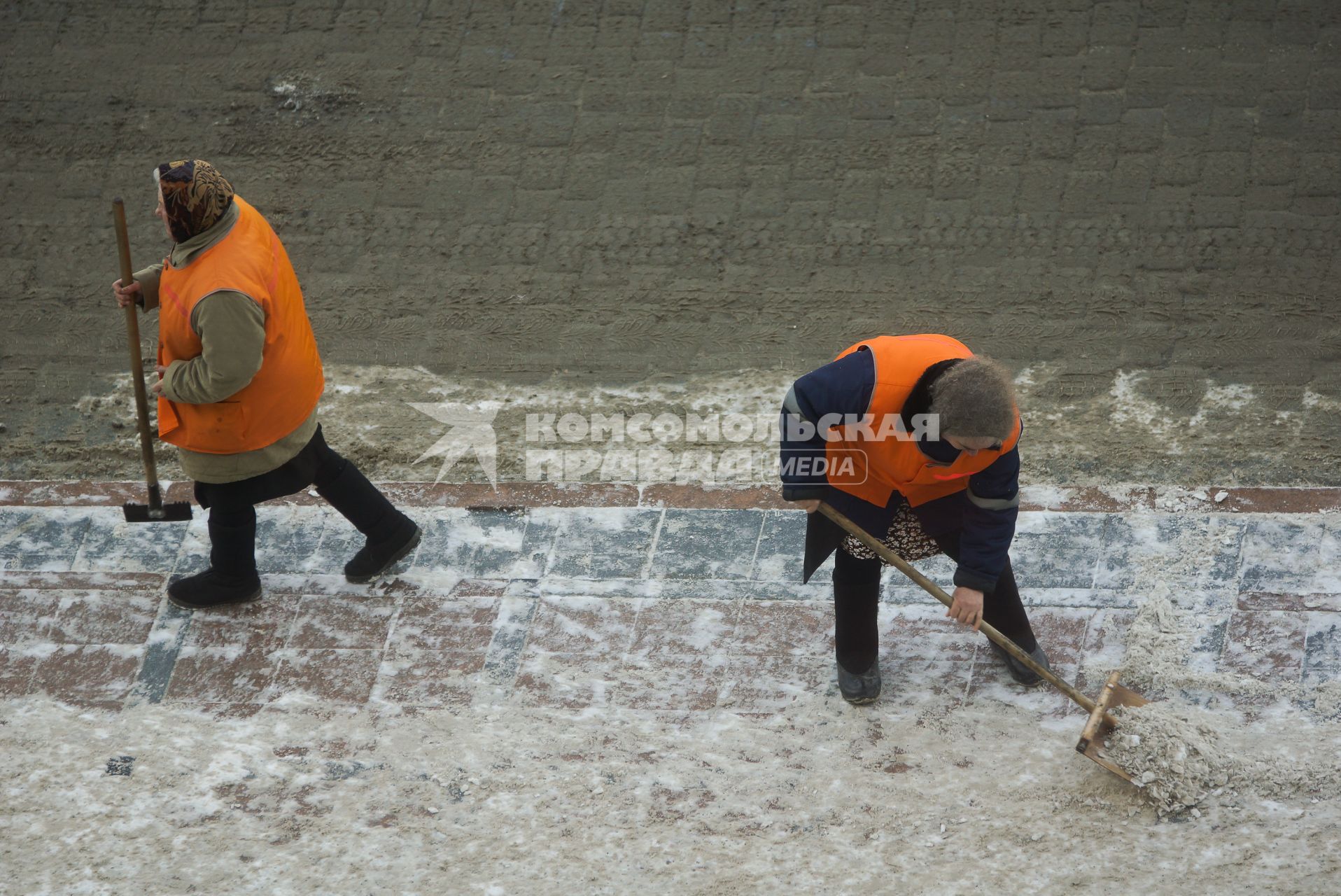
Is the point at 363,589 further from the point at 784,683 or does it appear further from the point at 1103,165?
the point at 1103,165

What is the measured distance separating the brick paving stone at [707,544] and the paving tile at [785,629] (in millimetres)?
207

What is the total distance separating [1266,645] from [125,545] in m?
4.36

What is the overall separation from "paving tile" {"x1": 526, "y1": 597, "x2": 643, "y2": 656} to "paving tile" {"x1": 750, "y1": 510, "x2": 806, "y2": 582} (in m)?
0.51

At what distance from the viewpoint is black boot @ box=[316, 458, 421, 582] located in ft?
14.8

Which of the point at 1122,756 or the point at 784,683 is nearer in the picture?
the point at 1122,756

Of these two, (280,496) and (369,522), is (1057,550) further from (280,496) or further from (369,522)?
(280,496)

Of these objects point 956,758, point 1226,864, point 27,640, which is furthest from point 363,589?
point 1226,864

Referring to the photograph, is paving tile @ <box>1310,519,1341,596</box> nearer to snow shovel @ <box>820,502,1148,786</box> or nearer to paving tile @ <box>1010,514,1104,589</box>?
paving tile @ <box>1010,514,1104,589</box>

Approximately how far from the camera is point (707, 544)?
4816 mm

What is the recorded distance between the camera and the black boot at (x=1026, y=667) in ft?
13.4

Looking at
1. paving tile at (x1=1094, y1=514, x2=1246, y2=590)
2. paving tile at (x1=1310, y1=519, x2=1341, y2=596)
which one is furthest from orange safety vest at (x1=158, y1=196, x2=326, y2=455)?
paving tile at (x1=1310, y1=519, x2=1341, y2=596)

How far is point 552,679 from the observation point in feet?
14.1

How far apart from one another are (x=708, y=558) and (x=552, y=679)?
0.83 m

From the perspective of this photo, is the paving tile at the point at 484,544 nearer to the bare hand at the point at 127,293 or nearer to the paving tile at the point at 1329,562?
the bare hand at the point at 127,293
